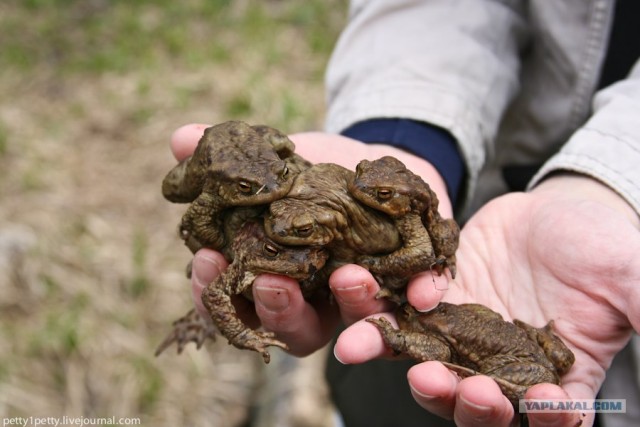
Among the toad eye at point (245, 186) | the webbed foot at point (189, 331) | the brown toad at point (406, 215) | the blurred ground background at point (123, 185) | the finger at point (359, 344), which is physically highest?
the toad eye at point (245, 186)

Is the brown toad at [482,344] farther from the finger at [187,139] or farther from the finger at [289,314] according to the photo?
the finger at [187,139]

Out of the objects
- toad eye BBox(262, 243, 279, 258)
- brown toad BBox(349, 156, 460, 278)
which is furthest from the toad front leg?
toad eye BBox(262, 243, 279, 258)

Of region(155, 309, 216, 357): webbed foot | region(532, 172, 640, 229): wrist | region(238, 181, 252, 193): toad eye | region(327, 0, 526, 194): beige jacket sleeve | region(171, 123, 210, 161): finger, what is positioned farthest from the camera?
region(327, 0, 526, 194): beige jacket sleeve

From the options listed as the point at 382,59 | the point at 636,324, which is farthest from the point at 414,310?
the point at 382,59

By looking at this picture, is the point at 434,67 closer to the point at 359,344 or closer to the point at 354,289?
the point at 354,289

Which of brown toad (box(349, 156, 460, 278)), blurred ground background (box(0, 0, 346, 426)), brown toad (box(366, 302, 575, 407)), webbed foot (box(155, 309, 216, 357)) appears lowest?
blurred ground background (box(0, 0, 346, 426))

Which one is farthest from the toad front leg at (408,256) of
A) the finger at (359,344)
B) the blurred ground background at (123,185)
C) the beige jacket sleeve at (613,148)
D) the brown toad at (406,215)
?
the blurred ground background at (123,185)

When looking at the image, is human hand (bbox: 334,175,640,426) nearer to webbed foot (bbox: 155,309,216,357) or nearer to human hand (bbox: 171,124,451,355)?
human hand (bbox: 171,124,451,355)
